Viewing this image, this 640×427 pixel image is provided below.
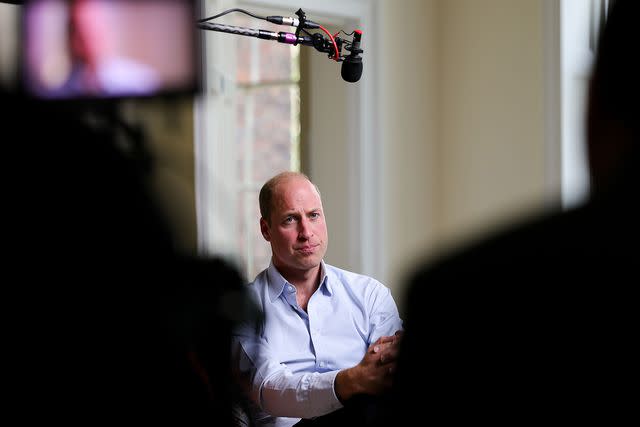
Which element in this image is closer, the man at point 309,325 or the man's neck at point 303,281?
the man at point 309,325

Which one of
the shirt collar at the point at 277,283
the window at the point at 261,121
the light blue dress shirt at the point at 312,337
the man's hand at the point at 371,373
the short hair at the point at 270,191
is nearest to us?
the man's hand at the point at 371,373

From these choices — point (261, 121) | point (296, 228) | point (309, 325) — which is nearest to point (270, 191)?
point (296, 228)

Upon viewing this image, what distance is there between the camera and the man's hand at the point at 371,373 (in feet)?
6.55

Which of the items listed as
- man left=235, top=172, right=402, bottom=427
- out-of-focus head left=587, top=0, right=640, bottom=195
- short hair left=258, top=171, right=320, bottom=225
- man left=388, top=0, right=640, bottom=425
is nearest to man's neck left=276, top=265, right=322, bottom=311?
man left=235, top=172, right=402, bottom=427

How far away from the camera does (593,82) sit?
26.0 inches

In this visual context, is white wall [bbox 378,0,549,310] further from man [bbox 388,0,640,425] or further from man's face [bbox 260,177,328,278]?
man [bbox 388,0,640,425]

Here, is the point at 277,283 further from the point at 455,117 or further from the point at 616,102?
the point at 455,117

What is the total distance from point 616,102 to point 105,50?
363 mm

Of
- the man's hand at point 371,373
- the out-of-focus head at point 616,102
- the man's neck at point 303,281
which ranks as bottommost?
the man's hand at point 371,373

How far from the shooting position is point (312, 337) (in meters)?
2.32

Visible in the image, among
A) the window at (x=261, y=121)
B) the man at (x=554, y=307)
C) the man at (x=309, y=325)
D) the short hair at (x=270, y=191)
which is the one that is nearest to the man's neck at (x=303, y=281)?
the man at (x=309, y=325)

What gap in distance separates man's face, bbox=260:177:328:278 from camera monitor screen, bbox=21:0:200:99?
1.84m

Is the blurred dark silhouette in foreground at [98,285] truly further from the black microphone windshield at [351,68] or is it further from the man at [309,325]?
the black microphone windshield at [351,68]

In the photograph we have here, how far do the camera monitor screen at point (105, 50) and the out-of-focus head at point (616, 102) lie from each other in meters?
0.29
